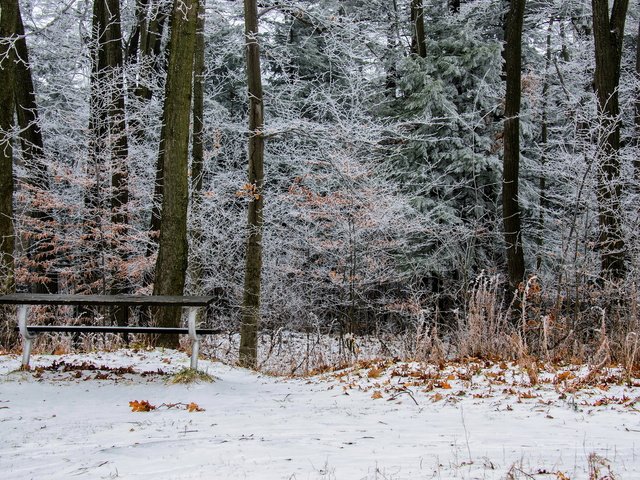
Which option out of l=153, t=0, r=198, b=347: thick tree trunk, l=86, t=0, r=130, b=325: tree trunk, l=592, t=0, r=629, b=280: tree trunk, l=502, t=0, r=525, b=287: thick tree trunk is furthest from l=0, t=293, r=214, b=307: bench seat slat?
l=502, t=0, r=525, b=287: thick tree trunk

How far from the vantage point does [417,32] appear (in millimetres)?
16859

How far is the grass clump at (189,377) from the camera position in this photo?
5816 mm

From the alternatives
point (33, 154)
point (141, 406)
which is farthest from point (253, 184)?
point (33, 154)

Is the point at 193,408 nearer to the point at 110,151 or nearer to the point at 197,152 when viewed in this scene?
the point at 110,151

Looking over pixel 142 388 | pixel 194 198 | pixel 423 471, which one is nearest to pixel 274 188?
pixel 194 198

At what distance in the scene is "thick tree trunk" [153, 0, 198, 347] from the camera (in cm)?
804

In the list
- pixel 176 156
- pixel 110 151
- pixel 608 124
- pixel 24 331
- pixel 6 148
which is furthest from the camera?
pixel 110 151

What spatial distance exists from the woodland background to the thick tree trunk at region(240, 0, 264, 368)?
0.28ft

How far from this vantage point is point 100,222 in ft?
41.4

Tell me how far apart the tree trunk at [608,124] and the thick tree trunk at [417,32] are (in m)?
5.77

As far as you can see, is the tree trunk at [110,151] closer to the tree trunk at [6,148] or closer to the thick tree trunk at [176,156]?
the tree trunk at [6,148]

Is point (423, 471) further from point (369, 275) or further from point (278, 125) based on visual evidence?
point (369, 275)

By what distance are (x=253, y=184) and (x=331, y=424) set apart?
6003mm

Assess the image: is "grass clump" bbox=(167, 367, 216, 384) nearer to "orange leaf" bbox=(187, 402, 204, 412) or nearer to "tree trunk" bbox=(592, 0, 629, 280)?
"orange leaf" bbox=(187, 402, 204, 412)
